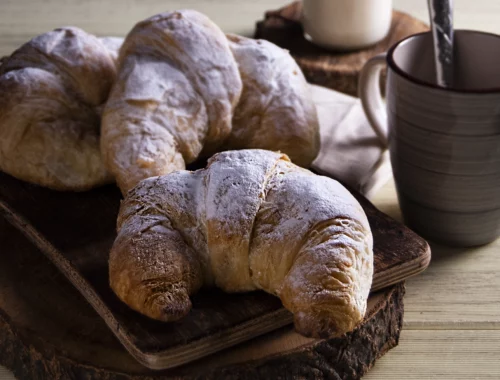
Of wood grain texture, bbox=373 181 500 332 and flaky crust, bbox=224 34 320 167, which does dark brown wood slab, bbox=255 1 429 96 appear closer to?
flaky crust, bbox=224 34 320 167

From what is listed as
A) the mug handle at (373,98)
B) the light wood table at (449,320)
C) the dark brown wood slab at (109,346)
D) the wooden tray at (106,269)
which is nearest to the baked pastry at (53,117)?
the wooden tray at (106,269)

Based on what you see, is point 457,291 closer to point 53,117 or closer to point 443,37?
point 443,37

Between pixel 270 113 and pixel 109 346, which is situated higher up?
pixel 270 113

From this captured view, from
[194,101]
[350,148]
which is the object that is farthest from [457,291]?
[194,101]

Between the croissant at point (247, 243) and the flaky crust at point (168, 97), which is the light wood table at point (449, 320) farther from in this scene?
the flaky crust at point (168, 97)

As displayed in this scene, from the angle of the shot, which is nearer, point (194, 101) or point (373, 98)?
point (194, 101)

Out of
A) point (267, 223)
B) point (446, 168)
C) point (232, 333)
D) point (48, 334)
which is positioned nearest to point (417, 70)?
point (446, 168)

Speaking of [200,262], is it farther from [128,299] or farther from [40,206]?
[40,206]
